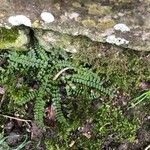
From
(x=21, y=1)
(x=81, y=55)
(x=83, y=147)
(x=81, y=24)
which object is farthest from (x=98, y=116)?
(x=21, y=1)

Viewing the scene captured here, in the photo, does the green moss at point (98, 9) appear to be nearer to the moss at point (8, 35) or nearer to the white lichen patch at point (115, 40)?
the white lichen patch at point (115, 40)

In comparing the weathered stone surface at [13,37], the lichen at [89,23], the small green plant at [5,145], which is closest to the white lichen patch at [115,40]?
the lichen at [89,23]

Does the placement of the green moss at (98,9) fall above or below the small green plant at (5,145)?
above

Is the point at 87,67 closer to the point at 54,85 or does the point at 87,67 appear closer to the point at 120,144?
the point at 54,85

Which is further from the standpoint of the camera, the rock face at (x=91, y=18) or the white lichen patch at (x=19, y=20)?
the white lichen patch at (x=19, y=20)

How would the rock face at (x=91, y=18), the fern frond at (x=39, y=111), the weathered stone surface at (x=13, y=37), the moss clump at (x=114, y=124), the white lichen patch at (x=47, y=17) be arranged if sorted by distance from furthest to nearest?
the moss clump at (x=114, y=124), the fern frond at (x=39, y=111), the weathered stone surface at (x=13, y=37), the white lichen patch at (x=47, y=17), the rock face at (x=91, y=18)

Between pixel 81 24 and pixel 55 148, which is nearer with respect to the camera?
pixel 81 24

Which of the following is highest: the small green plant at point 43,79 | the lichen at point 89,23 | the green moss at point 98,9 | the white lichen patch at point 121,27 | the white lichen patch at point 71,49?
the green moss at point 98,9
